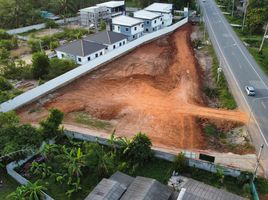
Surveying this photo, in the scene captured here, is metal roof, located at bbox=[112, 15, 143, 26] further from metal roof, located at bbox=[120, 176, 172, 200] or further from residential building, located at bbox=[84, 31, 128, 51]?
metal roof, located at bbox=[120, 176, 172, 200]

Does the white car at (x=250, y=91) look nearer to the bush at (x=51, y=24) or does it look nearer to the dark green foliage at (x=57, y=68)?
the dark green foliage at (x=57, y=68)

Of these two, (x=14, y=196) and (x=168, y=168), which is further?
(x=168, y=168)

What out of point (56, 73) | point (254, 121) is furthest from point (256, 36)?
point (56, 73)

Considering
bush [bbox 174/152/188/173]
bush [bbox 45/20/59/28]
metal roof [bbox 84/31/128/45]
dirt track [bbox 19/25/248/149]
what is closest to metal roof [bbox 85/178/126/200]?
bush [bbox 174/152/188/173]

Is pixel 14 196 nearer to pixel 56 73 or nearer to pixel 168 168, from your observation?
pixel 168 168

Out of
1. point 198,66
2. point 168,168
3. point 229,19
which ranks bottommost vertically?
point 168,168

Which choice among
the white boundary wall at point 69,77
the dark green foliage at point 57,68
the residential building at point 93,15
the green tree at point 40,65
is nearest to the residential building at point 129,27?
the white boundary wall at point 69,77
